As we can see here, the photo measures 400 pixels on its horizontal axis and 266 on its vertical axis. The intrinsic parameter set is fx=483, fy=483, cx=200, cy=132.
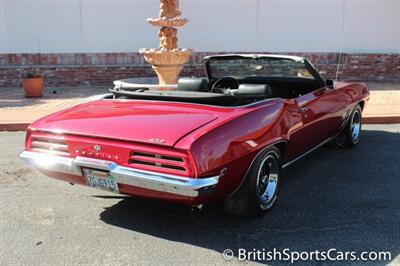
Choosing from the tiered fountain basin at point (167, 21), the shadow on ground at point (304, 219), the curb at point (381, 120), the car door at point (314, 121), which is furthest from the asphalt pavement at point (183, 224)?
the tiered fountain basin at point (167, 21)

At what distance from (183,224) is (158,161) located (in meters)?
0.79

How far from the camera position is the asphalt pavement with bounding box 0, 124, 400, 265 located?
3.45 m

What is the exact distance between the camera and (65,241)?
3631 millimetres

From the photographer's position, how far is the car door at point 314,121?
4.55 meters

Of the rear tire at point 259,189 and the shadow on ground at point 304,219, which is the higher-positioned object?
the rear tire at point 259,189

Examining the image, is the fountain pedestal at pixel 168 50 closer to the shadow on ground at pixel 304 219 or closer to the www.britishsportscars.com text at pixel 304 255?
the shadow on ground at pixel 304 219

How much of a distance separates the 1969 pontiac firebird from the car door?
19mm

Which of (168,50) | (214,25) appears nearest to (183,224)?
(168,50)

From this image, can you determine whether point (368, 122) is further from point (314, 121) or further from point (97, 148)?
point (97, 148)

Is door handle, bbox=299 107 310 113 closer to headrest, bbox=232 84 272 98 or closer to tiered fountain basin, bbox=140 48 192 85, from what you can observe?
headrest, bbox=232 84 272 98

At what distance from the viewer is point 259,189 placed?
13.2 ft

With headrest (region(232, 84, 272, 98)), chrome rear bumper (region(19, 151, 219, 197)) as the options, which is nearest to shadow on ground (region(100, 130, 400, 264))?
chrome rear bumper (region(19, 151, 219, 197))

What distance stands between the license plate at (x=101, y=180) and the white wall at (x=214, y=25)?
32.0 feet

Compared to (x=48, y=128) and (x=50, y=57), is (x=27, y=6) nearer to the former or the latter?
(x=50, y=57)
